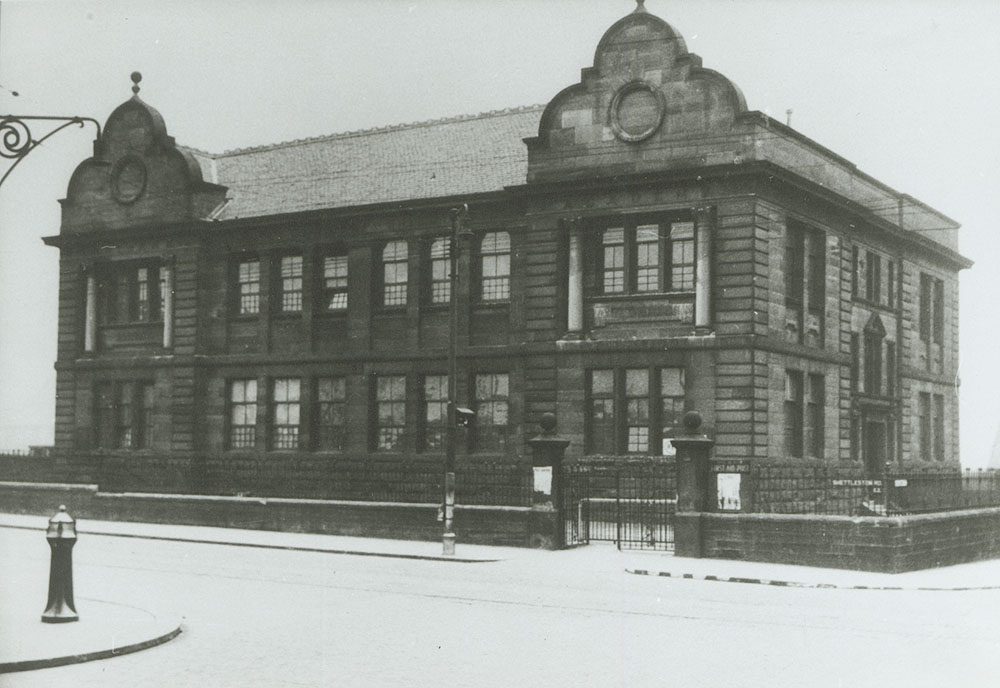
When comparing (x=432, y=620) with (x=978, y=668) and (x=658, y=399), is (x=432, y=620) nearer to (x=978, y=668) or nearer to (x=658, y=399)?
(x=978, y=668)

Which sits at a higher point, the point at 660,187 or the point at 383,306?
the point at 660,187

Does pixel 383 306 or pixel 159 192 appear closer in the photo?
pixel 383 306

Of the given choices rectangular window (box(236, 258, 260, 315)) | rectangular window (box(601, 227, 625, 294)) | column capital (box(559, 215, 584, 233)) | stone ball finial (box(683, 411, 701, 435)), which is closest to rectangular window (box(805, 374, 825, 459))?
rectangular window (box(601, 227, 625, 294))

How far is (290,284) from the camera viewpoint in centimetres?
3875

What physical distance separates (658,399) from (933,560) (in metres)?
10.6

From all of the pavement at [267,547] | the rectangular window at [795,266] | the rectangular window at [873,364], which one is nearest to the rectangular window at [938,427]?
the rectangular window at [873,364]

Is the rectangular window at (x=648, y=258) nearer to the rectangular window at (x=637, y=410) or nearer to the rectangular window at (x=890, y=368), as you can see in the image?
the rectangular window at (x=637, y=410)

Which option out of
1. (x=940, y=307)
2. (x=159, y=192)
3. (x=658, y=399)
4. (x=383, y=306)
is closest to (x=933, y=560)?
(x=658, y=399)

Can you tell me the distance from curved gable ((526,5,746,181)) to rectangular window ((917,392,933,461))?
50.6 feet

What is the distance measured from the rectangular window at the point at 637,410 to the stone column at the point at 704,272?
213 cm

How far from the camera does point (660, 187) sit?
31594 mm

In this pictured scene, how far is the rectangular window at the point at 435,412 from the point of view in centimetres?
3566

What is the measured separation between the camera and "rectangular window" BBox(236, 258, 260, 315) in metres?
39.2

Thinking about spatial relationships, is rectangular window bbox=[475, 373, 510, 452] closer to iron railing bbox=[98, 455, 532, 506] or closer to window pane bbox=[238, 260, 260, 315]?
A: iron railing bbox=[98, 455, 532, 506]
